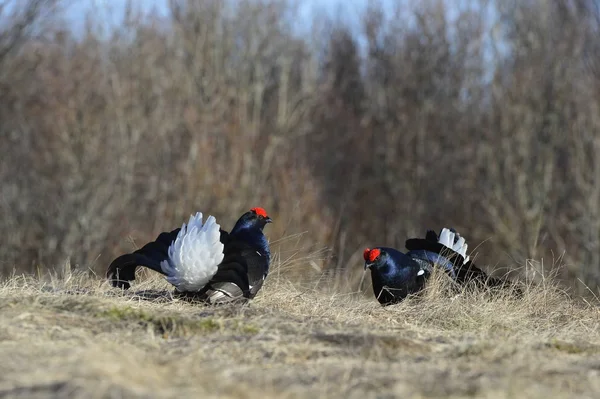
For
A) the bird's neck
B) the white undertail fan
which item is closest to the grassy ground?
the bird's neck

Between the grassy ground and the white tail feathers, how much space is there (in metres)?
0.16

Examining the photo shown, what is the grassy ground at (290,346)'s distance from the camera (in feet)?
10.5

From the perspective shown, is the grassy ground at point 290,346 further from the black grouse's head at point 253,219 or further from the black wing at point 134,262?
the black grouse's head at point 253,219

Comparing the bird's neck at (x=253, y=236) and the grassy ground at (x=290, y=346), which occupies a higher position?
the bird's neck at (x=253, y=236)

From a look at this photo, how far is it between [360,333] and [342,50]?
2958 centimetres

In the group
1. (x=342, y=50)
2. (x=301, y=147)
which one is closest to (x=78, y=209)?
(x=301, y=147)

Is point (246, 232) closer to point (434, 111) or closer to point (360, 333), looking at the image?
point (360, 333)

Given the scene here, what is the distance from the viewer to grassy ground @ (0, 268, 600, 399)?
321cm

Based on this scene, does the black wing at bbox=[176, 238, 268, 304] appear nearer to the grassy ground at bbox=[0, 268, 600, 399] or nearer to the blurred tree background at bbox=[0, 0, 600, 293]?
the grassy ground at bbox=[0, 268, 600, 399]

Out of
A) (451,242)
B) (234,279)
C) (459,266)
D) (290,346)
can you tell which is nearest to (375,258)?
(459,266)

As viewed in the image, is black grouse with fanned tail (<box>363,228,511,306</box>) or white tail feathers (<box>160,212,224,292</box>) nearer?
white tail feathers (<box>160,212,224,292</box>)

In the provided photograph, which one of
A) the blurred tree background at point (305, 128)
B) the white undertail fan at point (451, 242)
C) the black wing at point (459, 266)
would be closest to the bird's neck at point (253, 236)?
the black wing at point (459, 266)

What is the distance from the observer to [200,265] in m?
5.50

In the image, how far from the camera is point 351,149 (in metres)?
31.4
